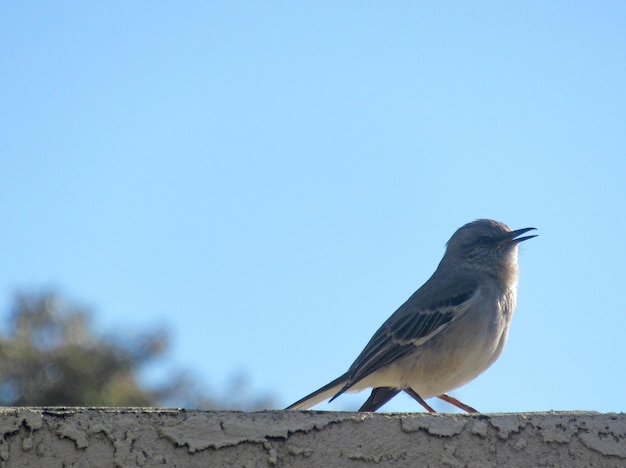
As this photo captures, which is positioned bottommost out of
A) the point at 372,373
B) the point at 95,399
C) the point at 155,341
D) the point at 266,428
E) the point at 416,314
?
the point at 266,428

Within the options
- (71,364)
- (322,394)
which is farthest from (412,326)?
(71,364)

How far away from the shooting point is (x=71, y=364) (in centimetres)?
1258

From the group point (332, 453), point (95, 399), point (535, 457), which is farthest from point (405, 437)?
point (95, 399)

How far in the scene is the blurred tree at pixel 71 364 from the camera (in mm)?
11648

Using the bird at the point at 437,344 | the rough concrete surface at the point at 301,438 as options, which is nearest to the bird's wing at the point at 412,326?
the bird at the point at 437,344

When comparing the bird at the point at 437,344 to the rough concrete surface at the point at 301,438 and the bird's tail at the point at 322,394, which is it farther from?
the rough concrete surface at the point at 301,438

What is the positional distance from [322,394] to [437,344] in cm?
98

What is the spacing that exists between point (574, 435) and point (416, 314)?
12.4 feet

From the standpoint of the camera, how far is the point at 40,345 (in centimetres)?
1291

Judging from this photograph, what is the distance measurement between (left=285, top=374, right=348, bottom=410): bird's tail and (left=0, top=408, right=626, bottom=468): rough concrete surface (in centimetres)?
259

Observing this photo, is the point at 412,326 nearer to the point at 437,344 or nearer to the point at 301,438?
the point at 437,344

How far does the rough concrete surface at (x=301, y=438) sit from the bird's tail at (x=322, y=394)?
259 centimetres

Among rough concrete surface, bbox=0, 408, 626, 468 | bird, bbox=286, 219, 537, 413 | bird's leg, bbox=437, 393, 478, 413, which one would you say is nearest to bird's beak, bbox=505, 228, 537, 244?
bird, bbox=286, 219, 537, 413

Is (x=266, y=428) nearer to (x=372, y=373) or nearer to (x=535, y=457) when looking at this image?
(x=535, y=457)
